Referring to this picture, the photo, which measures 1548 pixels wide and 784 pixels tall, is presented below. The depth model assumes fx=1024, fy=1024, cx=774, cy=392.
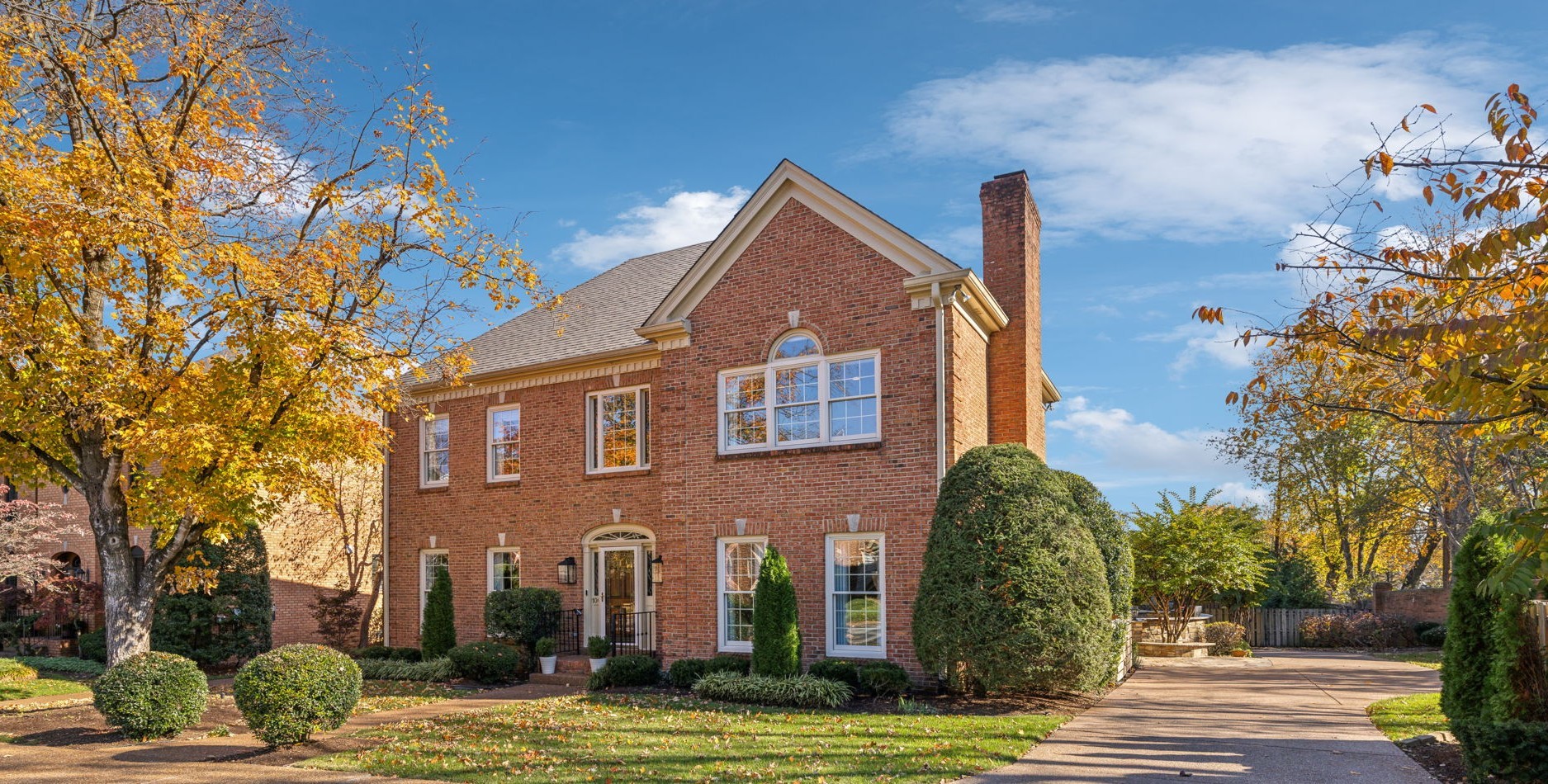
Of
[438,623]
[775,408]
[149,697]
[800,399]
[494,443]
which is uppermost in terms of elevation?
[800,399]

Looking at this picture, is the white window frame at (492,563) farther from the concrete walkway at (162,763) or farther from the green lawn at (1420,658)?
the green lawn at (1420,658)

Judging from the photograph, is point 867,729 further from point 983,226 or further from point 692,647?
point 983,226

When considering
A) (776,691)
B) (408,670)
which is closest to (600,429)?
(408,670)

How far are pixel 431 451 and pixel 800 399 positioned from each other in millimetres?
10050

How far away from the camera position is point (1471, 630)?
33.6 ft

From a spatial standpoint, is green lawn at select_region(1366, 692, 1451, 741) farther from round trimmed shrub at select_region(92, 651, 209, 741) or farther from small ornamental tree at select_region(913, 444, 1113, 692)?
round trimmed shrub at select_region(92, 651, 209, 741)

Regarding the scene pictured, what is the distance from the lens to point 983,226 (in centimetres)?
1873

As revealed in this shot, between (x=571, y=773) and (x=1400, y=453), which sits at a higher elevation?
(x=1400, y=453)

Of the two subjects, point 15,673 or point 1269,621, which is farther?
point 1269,621

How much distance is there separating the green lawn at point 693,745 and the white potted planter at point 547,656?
4.08 meters

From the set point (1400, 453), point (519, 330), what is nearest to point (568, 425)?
point (519, 330)

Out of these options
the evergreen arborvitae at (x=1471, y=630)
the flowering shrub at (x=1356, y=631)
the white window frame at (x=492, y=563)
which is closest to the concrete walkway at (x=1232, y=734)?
the evergreen arborvitae at (x=1471, y=630)

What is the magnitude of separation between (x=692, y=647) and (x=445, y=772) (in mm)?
6971

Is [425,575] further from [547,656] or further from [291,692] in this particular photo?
[291,692]
